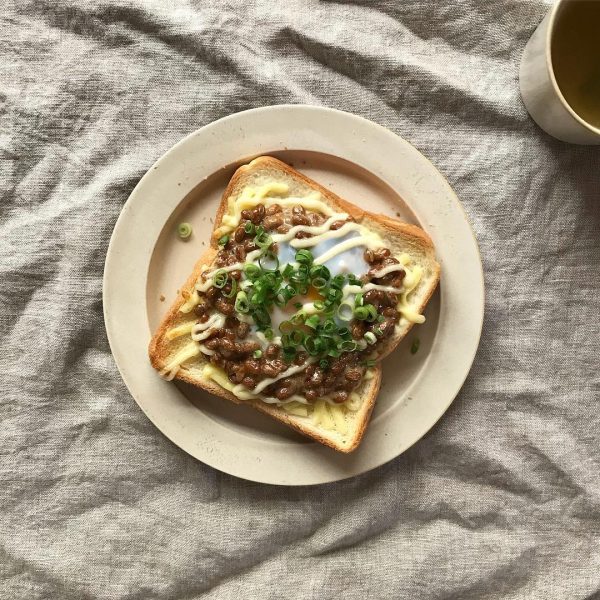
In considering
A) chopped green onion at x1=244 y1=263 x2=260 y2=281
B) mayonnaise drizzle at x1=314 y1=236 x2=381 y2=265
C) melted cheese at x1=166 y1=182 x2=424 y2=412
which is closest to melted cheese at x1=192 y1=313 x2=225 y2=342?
melted cheese at x1=166 y1=182 x2=424 y2=412

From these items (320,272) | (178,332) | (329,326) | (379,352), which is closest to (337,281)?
(320,272)

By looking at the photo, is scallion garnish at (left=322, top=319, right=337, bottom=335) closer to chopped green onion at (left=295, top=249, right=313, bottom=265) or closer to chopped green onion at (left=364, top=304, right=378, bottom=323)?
chopped green onion at (left=364, top=304, right=378, bottom=323)

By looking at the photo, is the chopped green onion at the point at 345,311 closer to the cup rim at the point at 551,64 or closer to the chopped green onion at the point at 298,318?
the chopped green onion at the point at 298,318

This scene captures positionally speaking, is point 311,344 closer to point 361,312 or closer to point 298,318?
point 298,318

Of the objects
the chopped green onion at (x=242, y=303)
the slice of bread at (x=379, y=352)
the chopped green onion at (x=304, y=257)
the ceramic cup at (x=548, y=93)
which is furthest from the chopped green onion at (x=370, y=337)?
Result: the ceramic cup at (x=548, y=93)

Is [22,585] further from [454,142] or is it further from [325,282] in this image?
[454,142]
